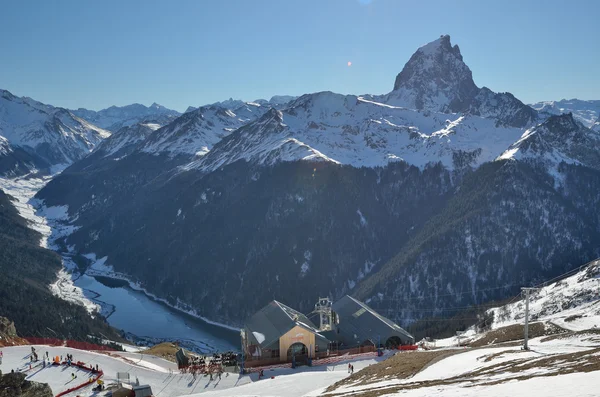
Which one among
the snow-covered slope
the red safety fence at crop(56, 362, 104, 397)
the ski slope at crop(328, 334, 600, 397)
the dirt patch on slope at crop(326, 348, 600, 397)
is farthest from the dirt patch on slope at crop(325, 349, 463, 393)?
the snow-covered slope

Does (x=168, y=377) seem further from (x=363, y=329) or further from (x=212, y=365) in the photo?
(x=363, y=329)

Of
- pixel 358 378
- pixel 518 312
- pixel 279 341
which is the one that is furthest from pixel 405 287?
pixel 358 378

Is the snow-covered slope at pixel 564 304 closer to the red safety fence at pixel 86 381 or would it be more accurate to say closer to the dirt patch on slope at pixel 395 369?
the dirt patch on slope at pixel 395 369

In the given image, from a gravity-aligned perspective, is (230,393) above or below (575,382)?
below

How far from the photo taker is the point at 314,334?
245 ft

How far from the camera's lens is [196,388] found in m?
59.2

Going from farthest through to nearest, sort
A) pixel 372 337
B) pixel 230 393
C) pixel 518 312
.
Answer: pixel 518 312 → pixel 372 337 → pixel 230 393

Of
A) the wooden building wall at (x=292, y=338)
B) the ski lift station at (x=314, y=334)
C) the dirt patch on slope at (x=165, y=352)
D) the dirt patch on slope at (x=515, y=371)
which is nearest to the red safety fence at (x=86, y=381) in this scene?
the dirt patch on slope at (x=165, y=352)

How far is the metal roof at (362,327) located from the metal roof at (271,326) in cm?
831

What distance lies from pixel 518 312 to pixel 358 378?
251 feet

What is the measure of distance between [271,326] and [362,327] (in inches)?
709

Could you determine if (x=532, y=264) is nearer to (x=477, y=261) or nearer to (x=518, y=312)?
(x=477, y=261)

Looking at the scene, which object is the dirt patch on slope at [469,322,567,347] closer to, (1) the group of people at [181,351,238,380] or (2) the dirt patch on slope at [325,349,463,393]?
(2) the dirt patch on slope at [325,349,463,393]

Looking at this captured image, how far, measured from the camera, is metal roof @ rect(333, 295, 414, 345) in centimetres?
8112
